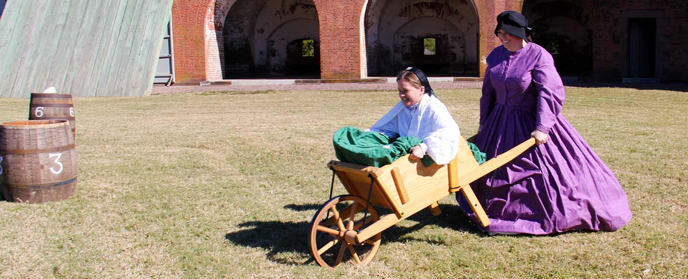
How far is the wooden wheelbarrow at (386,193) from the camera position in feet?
9.99

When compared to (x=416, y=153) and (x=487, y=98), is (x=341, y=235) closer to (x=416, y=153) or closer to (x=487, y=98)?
(x=416, y=153)

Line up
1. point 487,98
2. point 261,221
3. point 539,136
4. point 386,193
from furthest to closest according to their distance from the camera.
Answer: point 261,221
point 487,98
point 539,136
point 386,193

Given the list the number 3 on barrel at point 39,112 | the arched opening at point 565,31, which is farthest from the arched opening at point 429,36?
the number 3 on barrel at point 39,112

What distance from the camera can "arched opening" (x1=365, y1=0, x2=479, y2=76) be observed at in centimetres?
2153

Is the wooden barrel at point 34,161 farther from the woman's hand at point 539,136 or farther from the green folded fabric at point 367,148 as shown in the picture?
the woman's hand at point 539,136

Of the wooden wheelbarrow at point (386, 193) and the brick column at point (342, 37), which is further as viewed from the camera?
the brick column at point (342, 37)

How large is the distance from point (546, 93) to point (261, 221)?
6.47 ft

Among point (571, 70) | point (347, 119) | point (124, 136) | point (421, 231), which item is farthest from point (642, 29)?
point (421, 231)

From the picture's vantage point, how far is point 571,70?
70.5ft

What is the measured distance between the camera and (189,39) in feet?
60.6

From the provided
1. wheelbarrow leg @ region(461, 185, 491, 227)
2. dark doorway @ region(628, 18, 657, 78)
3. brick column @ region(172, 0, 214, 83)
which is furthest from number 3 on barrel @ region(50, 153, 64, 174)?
dark doorway @ region(628, 18, 657, 78)

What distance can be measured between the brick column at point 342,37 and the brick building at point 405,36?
3 cm

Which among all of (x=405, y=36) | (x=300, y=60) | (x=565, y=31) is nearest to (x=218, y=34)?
(x=300, y=60)

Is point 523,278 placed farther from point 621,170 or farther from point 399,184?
point 621,170
